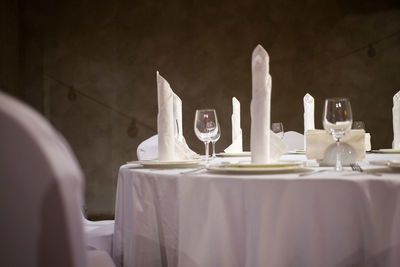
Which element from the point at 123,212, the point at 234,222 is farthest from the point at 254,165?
the point at 123,212

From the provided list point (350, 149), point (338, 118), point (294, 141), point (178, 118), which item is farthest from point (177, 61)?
point (338, 118)

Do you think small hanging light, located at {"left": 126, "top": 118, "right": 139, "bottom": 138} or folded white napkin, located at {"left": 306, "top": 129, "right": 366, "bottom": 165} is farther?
small hanging light, located at {"left": 126, "top": 118, "right": 139, "bottom": 138}

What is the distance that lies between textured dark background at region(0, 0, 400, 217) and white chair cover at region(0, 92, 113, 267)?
5.11 metres

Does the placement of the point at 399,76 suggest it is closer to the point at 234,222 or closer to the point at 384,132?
the point at 384,132

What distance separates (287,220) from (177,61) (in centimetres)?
481

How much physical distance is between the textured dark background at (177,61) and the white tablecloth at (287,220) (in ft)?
14.5

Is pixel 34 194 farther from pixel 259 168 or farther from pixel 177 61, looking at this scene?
pixel 177 61

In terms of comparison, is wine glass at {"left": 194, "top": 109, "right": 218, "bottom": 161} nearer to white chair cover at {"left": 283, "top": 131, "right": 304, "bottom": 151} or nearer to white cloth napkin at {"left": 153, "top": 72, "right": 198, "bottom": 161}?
white cloth napkin at {"left": 153, "top": 72, "right": 198, "bottom": 161}

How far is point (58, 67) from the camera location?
5.81 meters

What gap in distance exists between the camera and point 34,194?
21.0 inches

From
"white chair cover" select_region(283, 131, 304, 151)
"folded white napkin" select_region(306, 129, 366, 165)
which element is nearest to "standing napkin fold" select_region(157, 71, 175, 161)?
"folded white napkin" select_region(306, 129, 366, 165)

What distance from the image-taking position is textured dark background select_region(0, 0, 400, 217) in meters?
5.56

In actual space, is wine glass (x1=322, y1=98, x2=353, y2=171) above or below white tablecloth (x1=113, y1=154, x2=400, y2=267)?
above

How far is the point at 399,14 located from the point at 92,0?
421 centimetres
